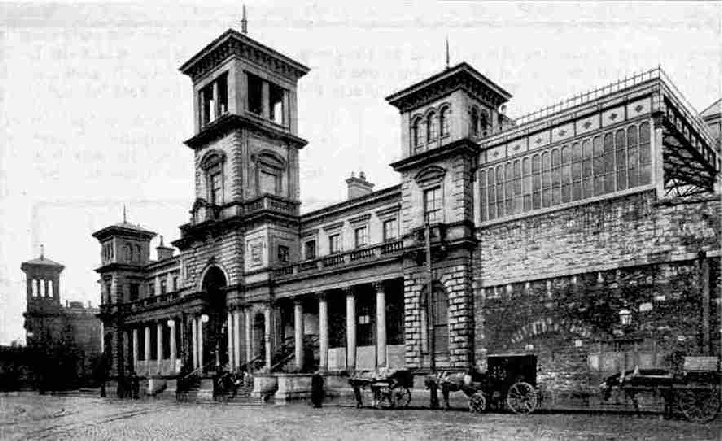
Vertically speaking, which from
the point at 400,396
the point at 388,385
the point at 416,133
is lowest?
the point at 400,396

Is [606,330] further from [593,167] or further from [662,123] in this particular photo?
[662,123]

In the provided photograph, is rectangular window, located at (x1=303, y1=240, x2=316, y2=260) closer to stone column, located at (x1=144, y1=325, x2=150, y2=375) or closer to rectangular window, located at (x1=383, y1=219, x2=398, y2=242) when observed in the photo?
rectangular window, located at (x1=383, y1=219, x2=398, y2=242)

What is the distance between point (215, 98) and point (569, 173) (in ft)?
83.1

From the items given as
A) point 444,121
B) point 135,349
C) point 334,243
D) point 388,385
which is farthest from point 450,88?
point 135,349

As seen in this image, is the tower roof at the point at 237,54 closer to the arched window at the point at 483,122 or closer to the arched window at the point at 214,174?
the arched window at the point at 214,174

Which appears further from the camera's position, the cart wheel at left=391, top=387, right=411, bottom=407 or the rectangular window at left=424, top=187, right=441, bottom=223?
the rectangular window at left=424, top=187, right=441, bottom=223

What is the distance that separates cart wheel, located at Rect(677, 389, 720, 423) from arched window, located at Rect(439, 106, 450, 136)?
1576 centimetres

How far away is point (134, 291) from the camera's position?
59.2 metres

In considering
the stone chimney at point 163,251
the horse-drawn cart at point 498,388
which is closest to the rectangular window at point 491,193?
the horse-drawn cart at point 498,388

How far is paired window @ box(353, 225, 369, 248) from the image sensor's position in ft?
122

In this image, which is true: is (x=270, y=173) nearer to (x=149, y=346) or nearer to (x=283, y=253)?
(x=283, y=253)

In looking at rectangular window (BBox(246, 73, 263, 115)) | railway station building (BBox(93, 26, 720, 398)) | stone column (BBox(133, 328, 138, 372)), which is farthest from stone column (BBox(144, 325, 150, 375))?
rectangular window (BBox(246, 73, 263, 115))

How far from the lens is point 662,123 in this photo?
22.0 m

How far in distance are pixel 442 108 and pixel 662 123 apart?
9495mm
